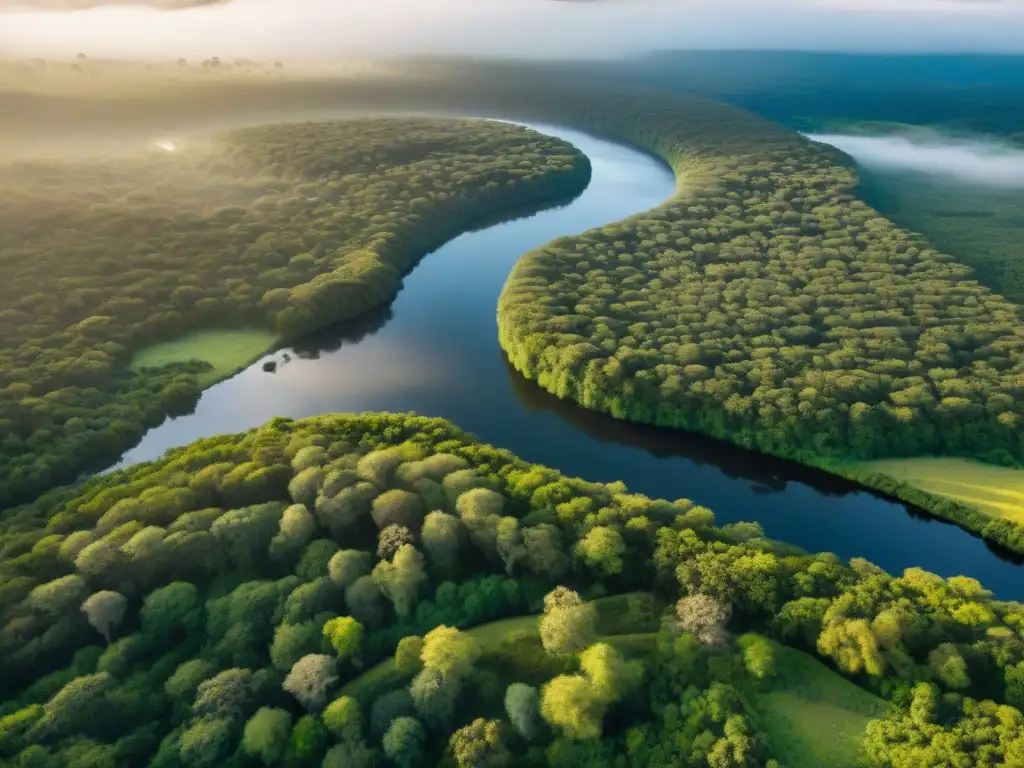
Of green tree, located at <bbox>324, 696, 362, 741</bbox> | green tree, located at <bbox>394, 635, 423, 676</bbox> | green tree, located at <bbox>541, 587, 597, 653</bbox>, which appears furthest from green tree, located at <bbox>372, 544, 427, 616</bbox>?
green tree, located at <bbox>541, 587, 597, 653</bbox>

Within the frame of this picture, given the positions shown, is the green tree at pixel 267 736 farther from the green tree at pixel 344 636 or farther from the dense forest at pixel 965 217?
the dense forest at pixel 965 217

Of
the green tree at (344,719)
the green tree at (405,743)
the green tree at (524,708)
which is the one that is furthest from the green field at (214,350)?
the green tree at (524,708)

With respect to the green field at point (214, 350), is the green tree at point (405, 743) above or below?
above

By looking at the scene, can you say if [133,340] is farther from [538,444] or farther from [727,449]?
[727,449]


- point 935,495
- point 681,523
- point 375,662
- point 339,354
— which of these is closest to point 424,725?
point 375,662

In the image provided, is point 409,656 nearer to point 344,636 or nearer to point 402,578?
point 344,636

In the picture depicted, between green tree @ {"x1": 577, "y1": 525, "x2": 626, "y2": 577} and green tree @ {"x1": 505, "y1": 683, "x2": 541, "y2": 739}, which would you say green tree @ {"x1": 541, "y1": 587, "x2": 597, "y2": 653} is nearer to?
green tree @ {"x1": 505, "y1": 683, "x2": 541, "y2": 739}

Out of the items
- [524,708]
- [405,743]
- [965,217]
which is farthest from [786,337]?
[965,217]
